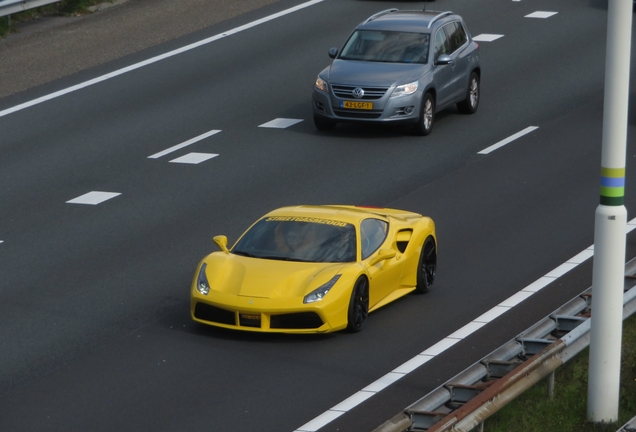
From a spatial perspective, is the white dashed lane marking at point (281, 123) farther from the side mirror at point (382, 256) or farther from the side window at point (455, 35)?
the side mirror at point (382, 256)

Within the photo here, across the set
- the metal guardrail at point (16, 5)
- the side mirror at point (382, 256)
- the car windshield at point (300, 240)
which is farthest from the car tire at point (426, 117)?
the metal guardrail at point (16, 5)

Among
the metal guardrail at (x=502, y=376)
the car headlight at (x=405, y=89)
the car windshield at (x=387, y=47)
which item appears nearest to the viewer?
the metal guardrail at (x=502, y=376)

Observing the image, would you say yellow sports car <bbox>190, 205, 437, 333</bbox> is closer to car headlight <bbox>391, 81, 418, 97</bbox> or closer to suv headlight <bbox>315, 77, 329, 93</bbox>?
car headlight <bbox>391, 81, 418, 97</bbox>

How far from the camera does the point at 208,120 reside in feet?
78.8

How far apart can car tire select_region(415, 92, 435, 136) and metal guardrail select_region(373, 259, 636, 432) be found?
10.5 meters

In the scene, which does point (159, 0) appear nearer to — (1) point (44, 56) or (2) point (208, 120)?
(1) point (44, 56)

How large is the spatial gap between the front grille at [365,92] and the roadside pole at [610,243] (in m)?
12.6

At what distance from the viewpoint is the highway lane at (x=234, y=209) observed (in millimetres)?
11961

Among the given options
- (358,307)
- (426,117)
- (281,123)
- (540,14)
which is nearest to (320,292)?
(358,307)

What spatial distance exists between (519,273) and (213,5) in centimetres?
1931

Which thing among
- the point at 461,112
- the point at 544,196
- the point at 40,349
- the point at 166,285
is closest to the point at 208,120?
the point at 461,112

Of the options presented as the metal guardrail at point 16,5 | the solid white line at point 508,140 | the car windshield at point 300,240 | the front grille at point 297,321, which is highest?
the metal guardrail at point 16,5

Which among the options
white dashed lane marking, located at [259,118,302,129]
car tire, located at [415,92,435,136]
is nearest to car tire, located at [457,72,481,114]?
car tire, located at [415,92,435,136]

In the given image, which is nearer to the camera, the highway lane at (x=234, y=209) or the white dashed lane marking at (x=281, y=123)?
the highway lane at (x=234, y=209)
